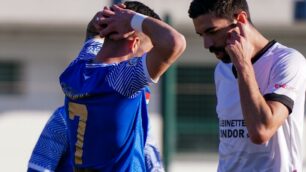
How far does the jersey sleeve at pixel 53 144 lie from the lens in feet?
20.4

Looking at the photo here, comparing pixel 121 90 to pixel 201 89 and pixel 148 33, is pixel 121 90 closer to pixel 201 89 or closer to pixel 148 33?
pixel 148 33

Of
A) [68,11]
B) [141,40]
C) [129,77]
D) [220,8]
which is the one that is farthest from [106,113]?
[68,11]

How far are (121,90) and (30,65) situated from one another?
14482 mm

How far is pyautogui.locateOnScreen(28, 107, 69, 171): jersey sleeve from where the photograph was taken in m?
6.20

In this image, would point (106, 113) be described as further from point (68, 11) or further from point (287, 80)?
point (68, 11)

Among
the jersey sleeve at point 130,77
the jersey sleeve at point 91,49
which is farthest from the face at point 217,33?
the jersey sleeve at point 91,49

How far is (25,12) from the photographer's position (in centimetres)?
1906

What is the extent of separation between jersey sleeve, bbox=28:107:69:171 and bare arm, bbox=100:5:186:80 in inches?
Result: 62.6

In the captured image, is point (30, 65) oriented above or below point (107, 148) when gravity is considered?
below

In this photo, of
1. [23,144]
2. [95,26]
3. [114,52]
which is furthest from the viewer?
[23,144]

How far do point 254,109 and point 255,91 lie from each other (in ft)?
0.26

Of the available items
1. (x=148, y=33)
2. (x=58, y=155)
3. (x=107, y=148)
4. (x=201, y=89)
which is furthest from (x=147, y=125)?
(x=201, y=89)

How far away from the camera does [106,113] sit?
4.77m

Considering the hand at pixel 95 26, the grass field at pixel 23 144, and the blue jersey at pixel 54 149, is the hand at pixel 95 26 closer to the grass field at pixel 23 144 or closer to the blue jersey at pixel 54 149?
the blue jersey at pixel 54 149
